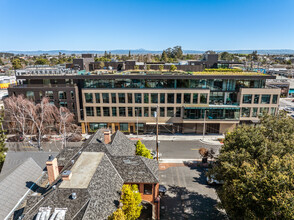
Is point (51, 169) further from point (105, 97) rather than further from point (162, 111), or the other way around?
point (162, 111)

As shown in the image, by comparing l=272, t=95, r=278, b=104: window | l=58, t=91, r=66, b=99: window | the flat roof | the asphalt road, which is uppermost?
l=58, t=91, r=66, b=99: window

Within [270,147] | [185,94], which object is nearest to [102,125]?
[185,94]

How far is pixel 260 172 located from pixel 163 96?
3539 centimetres

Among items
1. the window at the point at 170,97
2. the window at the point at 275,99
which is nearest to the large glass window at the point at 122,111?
the window at the point at 170,97

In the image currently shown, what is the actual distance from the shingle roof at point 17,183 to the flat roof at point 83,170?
248 inches

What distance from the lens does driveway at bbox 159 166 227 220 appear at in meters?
26.6

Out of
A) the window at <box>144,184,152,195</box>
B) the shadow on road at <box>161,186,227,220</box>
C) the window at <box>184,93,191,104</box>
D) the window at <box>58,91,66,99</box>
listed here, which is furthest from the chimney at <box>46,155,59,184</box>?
the window at <box>184,93,191,104</box>

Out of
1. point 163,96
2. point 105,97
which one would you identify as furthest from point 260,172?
point 105,97

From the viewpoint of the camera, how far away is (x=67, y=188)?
19.5 metres

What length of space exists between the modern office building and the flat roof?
86.2 ft

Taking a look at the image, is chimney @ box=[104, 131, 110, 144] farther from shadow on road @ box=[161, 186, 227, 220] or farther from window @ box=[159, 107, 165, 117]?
window @ box=[159, 107, 165, 117]

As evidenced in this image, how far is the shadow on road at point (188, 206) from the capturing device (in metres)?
26.4

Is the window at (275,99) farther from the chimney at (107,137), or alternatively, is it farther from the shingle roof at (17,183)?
the shingle roof at (17,183)

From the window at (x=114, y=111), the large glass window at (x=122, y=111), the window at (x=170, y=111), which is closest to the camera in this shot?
the window at (x=170, y=111)
